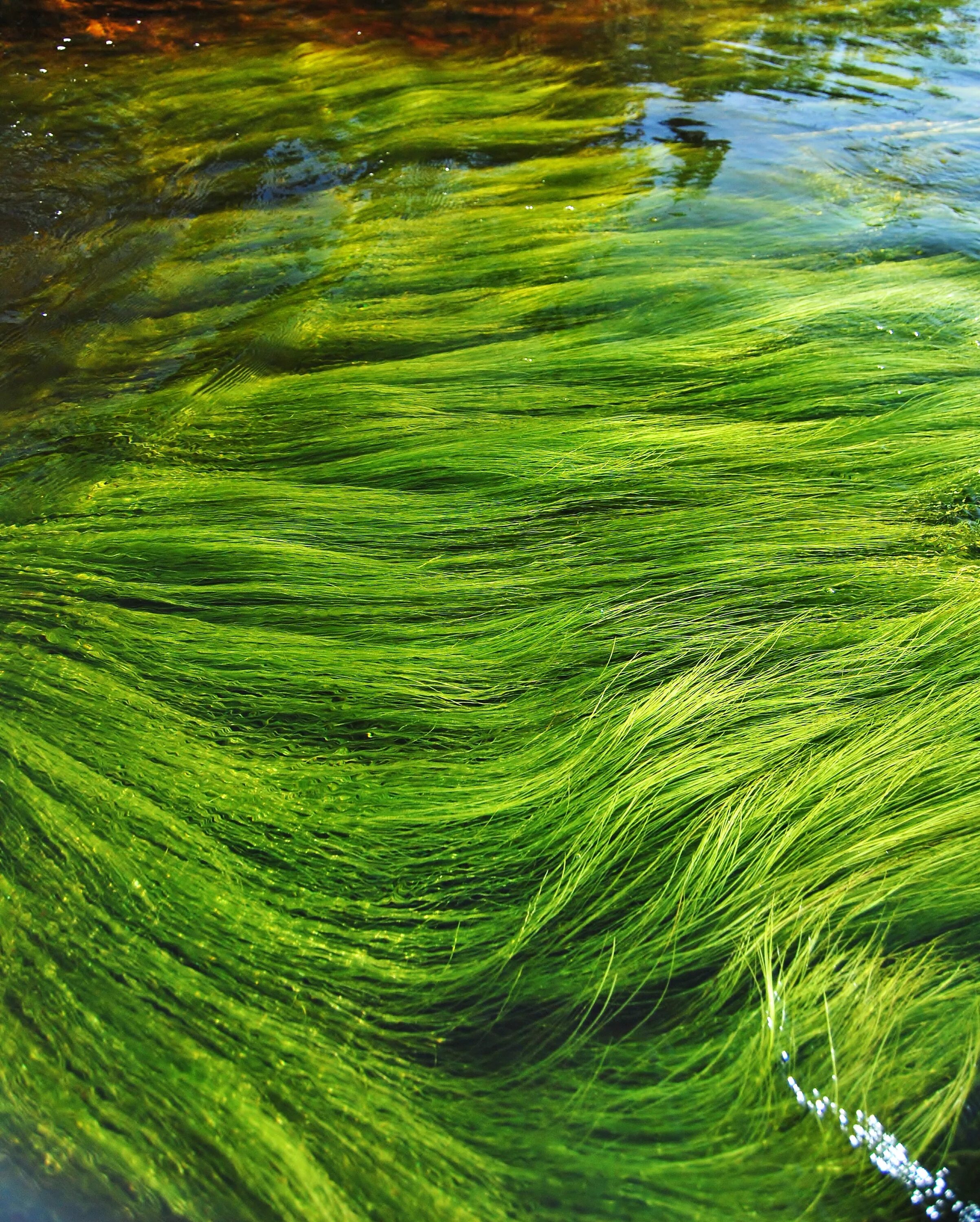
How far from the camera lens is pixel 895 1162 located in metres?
1.13

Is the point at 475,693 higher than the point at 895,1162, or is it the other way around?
the point at 475,693

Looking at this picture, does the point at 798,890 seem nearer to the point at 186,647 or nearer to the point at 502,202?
the point at 186,647

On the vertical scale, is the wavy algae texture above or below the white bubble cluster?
above

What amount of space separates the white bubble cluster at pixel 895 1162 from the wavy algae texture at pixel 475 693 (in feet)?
0.06

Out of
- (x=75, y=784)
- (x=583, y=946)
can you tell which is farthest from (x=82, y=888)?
(x=583, y=946)

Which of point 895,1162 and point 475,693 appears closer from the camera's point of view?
point 895,1162

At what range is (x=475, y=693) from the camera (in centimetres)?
168

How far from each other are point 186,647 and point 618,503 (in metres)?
1.03

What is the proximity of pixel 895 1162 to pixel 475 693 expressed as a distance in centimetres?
96

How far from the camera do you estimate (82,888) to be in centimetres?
136

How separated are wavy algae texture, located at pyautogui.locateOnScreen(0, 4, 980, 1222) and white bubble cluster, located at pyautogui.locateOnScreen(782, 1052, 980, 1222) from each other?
0.02 m

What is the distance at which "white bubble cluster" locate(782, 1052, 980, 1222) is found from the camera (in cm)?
110

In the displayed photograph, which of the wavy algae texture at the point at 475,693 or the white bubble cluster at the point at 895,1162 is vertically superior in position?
the wavy algae texture at the point at 475,693

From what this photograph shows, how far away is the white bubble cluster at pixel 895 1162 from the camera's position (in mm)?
1104
